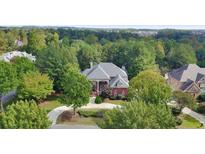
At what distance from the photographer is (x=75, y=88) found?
298 cm

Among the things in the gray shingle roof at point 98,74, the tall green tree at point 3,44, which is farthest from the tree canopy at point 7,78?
the gray shingle roof at point 98,74

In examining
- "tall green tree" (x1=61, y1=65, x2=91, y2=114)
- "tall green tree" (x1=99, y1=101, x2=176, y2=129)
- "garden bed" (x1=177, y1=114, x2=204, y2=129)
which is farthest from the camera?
"tall green tree" (x1=61, y1=65, x2=91, y2=114)

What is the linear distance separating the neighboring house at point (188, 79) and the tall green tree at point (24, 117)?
100cm

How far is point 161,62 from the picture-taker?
3000 mm

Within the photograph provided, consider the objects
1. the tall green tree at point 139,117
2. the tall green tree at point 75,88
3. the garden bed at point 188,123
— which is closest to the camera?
the tall green tree at point 139,117

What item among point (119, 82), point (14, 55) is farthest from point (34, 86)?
point (119, 82)

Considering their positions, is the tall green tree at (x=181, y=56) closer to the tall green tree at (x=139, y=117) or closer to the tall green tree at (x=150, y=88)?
the tall green tree at (x=150, y=88)

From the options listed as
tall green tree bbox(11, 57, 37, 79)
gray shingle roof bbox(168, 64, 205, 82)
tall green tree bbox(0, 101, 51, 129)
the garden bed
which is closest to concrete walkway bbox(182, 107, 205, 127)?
the garden bed

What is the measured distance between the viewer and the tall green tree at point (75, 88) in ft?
9.75

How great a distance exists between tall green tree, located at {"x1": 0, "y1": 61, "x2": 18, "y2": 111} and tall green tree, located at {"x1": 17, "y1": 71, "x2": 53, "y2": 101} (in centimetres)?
6

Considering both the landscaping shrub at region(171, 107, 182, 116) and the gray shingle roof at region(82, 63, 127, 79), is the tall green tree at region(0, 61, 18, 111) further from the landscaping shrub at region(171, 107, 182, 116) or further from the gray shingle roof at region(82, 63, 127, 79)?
the landscaping shrub at region(171, 107, 182, 116)

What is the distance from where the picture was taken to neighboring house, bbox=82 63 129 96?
2.96 meters
